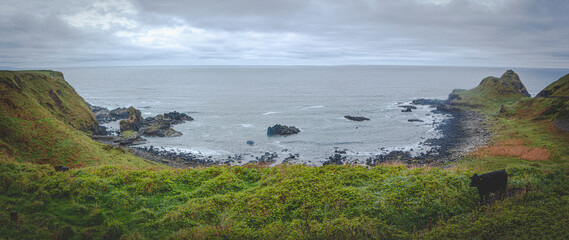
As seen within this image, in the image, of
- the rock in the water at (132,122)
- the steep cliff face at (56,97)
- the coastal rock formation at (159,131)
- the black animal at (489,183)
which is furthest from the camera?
the rock in the water at (132,122)

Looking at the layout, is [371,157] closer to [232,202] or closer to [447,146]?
[447,146]

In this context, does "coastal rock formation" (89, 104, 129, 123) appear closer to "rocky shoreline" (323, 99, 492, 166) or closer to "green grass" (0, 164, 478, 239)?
"rocky shoreline" (323, 99, 492, 166)

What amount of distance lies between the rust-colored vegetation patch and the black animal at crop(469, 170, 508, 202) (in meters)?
24.2

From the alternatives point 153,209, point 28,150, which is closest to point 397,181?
point 153,209

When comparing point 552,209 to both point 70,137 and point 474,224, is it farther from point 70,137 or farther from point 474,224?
point 70,137

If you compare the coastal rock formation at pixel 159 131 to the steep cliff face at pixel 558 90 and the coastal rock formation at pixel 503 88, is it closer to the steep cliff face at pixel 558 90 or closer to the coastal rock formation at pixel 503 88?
the steep cliff face at pixel 558 90

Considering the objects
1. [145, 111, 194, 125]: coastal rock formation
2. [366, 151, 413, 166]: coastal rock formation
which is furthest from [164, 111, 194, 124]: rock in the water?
[366, 151, 413, 166]: coastal rock formation

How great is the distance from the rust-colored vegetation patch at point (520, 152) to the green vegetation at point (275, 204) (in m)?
21.4

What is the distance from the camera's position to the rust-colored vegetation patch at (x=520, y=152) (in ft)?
112

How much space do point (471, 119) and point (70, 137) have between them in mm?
85384

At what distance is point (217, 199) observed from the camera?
1537cm

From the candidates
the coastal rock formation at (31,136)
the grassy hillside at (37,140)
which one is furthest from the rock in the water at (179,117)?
the coastal rock formation at (31,136)

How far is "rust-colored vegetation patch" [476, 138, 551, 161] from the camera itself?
112 feet

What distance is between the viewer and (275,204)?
1477cm
